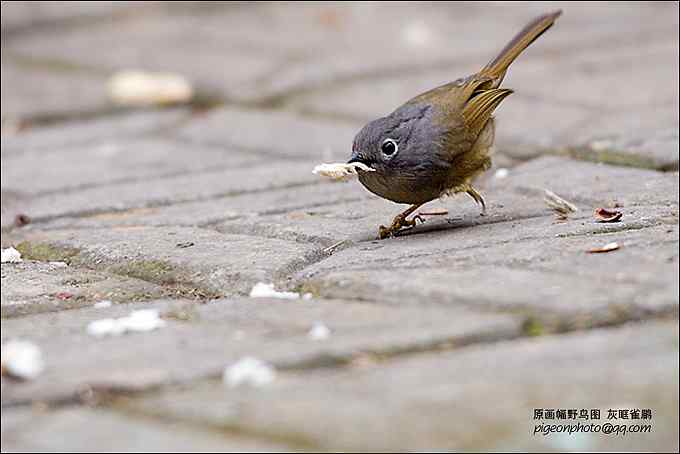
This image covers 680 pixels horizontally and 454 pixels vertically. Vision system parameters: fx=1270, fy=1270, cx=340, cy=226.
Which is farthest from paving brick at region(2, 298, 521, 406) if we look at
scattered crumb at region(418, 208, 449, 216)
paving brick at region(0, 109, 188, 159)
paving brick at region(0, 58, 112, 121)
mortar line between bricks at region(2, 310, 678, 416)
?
paving brick at region(0, 58, 112, 121)

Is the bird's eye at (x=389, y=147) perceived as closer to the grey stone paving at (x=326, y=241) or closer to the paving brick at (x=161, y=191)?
the grey stone paving at (x=326, y=241)

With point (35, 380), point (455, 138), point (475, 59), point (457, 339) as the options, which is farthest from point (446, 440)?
point (475, 59)

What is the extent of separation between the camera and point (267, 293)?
2924 millimetres

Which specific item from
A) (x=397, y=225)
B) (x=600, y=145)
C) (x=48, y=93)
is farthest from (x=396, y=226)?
(x=48, y=93)

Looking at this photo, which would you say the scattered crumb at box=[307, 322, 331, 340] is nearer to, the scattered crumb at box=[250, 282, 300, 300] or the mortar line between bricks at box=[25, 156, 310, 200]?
the scattered crumb at box=[250, 282, 300, 300]

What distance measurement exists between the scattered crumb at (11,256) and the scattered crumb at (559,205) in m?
1.54

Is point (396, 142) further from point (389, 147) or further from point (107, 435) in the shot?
point (107, 435)

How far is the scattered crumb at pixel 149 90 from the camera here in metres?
6.19

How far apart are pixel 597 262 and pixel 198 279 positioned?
1.01m

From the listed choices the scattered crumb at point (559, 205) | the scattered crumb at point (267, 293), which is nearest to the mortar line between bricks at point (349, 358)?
the scattered crumb at point (267, 293)

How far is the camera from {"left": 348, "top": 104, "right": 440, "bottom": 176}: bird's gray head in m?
3.64

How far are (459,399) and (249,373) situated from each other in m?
0.40

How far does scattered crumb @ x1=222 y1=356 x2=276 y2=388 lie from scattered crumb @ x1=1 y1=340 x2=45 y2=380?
37 cm

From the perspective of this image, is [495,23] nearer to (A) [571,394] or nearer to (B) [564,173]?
(B) [564,173]
